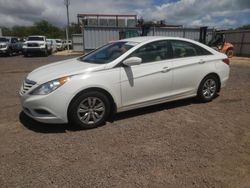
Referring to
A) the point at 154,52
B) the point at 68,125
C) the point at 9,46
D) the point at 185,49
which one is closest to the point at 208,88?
the point at 185,49

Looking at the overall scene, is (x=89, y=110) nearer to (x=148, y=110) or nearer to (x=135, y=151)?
(x=135, y=151)

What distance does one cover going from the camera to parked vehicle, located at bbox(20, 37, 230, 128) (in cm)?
462

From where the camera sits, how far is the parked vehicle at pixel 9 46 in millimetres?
25203

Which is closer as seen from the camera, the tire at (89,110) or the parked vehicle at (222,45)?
the tire at (89,110)

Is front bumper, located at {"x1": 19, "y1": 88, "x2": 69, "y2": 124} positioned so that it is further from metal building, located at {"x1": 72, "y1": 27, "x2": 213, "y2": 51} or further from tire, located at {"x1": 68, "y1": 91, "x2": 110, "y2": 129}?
metal building, located at {"x1": 72, "y1": 27, "x2": 213, "y2": 51}

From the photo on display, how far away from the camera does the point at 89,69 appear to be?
4.86 m

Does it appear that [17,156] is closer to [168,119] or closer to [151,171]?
[151,171]

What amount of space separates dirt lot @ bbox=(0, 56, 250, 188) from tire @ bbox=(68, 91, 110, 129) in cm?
15

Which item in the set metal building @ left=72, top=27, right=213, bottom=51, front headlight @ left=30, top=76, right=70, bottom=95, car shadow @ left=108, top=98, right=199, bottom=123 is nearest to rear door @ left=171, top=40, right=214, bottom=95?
car shadow @ left=108, top=98, right=199, bottom=123

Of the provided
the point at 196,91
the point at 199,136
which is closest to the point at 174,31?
the point at 196,91

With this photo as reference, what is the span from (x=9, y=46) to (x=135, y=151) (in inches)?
1004

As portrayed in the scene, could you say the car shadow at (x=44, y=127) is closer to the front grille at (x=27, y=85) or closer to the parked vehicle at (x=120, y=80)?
the parked vehicle at (x=120, y=80)

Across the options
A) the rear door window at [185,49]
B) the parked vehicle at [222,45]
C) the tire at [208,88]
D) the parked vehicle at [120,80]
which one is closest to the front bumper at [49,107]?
the parked vehicle at [120,80]

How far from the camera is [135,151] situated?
4.02 m
